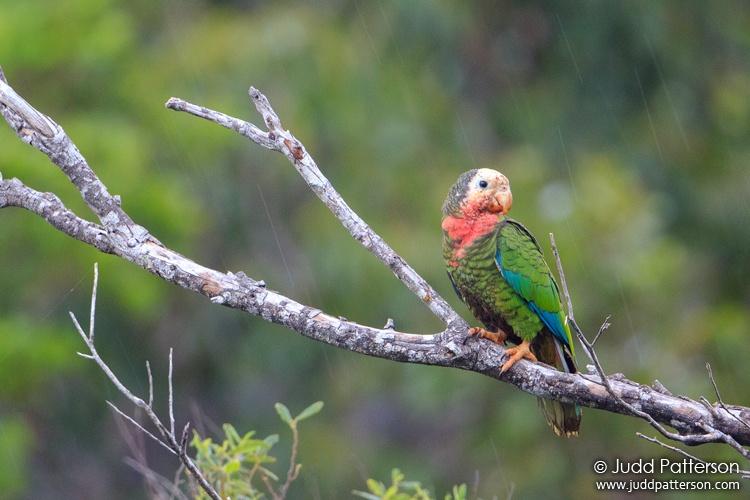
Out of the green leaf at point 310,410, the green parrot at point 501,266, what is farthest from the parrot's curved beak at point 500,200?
the green leaf at point 310,410

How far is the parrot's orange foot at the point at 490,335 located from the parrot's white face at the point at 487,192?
0.57 metres

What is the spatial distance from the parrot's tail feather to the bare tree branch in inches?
13.3

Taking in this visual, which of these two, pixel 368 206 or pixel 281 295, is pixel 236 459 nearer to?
pixel 281 295

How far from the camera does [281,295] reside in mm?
3340

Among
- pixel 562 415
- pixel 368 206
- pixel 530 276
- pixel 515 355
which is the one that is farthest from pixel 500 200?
pixel 368 206

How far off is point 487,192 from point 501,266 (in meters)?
0.34

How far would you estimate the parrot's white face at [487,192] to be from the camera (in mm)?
3781

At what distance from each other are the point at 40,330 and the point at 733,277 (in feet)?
30.7

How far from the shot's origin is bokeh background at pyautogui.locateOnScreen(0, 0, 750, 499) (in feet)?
28.3

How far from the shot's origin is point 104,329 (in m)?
10.5

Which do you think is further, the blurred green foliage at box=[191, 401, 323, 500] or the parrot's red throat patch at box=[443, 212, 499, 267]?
the parrot's red throat patch at box=[443, 212, 499, 267]

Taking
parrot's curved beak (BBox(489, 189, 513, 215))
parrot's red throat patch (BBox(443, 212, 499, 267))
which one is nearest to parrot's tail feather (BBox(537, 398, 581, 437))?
parrot's red throat patch (BBox(443, 212, 499, 267))

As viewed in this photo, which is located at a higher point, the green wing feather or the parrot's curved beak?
the parrot's curved beak

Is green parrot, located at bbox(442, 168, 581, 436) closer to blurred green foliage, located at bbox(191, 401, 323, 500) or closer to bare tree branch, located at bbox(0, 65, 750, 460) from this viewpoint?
bare tree branch, located at bbox(0, 65, 750, 460)
